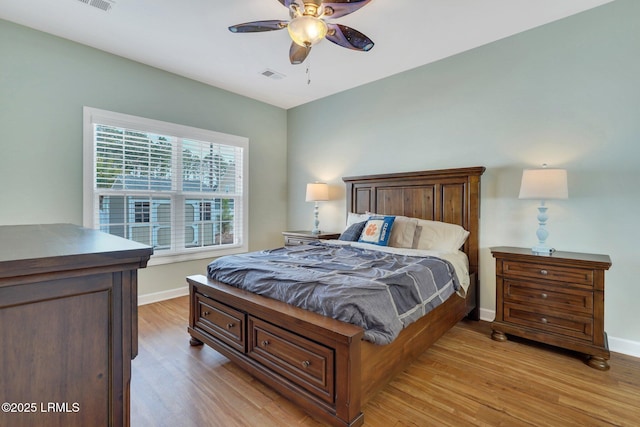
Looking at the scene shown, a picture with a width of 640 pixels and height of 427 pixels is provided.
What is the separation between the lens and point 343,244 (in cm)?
330

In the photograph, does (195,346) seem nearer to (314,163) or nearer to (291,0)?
(291,0)

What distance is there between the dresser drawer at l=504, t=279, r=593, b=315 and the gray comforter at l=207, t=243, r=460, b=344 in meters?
0.49

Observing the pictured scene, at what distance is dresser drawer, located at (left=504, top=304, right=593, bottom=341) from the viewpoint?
222 cm

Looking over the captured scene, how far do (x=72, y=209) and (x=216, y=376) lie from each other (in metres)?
2.37

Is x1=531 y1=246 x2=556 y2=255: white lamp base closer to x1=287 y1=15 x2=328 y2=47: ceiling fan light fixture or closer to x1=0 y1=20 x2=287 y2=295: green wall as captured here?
x1=287 y1=15 x2=328 y2=47: ceiling fan light fixture

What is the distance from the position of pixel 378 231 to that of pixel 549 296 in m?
1.53

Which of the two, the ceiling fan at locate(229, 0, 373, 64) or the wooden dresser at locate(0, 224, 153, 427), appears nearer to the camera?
the wooden dresser at locate(0, 224, 153, 427)

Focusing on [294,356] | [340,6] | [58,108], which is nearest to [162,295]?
[58,108]

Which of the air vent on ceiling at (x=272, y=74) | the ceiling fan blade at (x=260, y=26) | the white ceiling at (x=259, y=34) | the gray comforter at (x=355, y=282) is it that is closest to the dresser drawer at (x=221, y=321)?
the gray comforter at (x=355, y=282)

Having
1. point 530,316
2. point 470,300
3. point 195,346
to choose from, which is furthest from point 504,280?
point 195,346

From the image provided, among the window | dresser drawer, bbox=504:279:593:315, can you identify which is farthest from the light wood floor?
the window

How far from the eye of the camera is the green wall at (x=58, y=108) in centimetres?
271

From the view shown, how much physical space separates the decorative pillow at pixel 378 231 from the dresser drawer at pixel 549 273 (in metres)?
1.07

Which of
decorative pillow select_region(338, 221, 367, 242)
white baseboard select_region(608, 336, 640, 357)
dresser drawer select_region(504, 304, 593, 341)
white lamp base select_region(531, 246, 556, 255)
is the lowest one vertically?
white baseboard select_region(608, 336, 640, 357)
